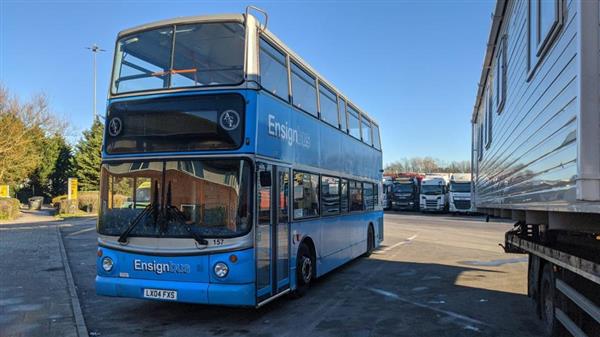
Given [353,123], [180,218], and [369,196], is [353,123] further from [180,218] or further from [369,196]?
[180,218]

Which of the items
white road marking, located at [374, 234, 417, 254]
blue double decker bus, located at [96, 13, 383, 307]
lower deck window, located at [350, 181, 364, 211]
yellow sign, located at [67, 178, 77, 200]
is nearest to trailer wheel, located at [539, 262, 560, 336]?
blue double decker bus, located at [96, 13, 383, 307]

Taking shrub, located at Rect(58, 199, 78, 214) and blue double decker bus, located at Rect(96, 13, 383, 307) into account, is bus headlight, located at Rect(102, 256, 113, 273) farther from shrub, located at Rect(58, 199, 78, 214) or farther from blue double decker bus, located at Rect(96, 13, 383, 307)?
shrub, located at Rect(58, 199, 78, 214)

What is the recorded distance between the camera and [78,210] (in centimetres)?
3572

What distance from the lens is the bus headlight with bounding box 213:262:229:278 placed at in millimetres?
6398

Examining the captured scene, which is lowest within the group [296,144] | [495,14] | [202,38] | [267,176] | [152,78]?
[267,176]

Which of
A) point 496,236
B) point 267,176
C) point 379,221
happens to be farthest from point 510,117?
point 496,236

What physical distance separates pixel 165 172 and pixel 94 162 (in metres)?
42.9

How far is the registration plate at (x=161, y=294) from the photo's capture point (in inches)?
256

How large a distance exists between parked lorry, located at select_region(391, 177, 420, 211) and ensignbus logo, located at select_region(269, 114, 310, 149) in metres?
36.4

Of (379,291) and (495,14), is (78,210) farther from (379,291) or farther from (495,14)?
(495,14)

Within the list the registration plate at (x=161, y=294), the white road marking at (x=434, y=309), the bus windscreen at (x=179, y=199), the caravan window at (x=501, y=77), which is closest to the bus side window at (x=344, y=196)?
the white road marking at (x=434, y=309)

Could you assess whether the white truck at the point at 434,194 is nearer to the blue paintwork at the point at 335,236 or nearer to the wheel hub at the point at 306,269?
the blue paintwork at the point at 335,236

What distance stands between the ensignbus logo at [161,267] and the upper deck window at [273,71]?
2730mm

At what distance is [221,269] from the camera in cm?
641
